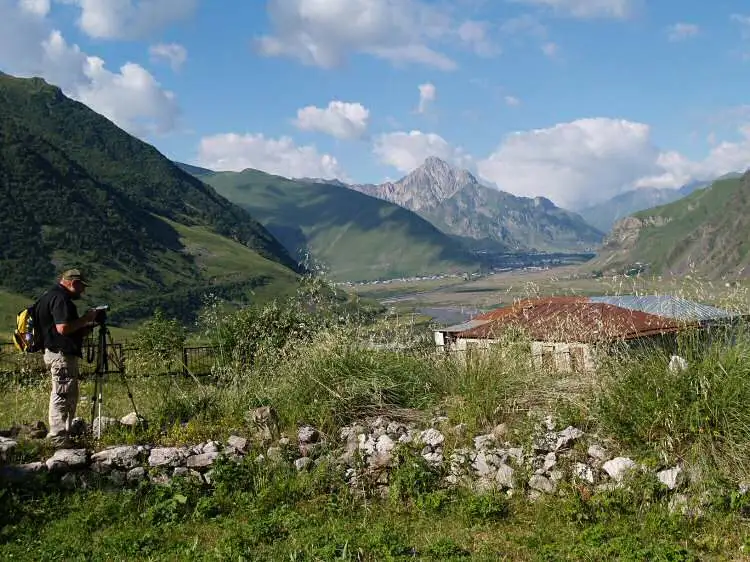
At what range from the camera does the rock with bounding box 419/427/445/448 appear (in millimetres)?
8539

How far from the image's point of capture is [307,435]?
29.2ft

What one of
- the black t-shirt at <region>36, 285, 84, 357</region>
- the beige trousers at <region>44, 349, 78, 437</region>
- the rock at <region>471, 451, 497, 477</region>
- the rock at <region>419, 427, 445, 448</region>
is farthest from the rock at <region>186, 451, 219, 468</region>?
the rock at <region>471, 451, 497, 477</region>

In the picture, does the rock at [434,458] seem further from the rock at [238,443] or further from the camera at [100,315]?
the camera at [100,315]

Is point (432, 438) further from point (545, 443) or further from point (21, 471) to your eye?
point (21, 471)

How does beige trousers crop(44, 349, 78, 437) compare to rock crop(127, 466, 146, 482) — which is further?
beige trousers crop(44, 349, 78, 437)

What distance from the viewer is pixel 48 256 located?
176 metres

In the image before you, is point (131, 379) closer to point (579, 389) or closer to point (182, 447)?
point (182, 447)

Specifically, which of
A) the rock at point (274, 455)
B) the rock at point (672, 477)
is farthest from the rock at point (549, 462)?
the rock at point (274, 455)

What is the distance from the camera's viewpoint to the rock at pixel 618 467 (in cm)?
745

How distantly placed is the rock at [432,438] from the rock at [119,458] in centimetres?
398

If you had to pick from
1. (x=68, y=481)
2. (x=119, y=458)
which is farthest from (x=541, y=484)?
(x=68, y=481)

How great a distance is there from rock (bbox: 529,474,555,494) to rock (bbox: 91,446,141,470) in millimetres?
5322

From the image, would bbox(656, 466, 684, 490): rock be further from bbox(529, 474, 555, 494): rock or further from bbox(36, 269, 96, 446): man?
bbox(36, 269, 96, 446): man

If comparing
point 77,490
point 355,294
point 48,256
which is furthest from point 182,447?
point 48,256
